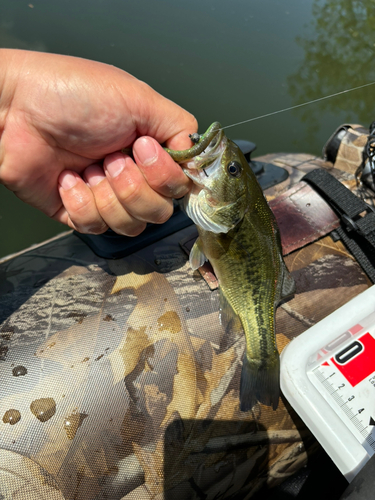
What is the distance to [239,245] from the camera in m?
1.82

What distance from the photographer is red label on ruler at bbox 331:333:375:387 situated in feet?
5.04

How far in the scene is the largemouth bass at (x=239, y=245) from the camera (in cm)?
163

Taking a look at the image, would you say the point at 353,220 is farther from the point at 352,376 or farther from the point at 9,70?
the point at 9,70

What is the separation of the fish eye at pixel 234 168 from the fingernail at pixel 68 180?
33.8 inches

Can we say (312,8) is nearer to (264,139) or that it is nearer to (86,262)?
(264,139)

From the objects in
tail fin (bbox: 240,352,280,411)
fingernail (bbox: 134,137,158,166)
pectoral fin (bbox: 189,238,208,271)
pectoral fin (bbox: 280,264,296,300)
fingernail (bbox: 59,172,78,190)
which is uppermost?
fingernail (bbox: 134,137,158,166)

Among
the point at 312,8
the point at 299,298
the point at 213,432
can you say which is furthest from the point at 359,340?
the point at 312,8

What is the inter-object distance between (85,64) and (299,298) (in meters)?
1.66

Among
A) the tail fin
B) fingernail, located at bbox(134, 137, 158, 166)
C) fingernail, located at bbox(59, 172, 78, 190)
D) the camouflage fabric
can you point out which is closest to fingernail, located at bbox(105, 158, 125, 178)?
fingernail, located at bbox(134, 137, 158, 166)

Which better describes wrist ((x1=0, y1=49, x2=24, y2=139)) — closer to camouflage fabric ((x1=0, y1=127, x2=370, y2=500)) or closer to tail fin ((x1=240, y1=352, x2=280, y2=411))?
camouflage fabric ((x1=0, y1=127, x2=370, y2=500))

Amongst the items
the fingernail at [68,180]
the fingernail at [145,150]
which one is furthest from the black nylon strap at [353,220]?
the fingernail at [68,180]

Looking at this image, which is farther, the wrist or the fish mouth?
the fish mouth

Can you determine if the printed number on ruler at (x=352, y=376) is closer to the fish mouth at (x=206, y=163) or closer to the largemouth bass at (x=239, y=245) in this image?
the largemouth bass at (x=239, y=245)

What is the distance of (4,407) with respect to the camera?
Result: 1352mm
